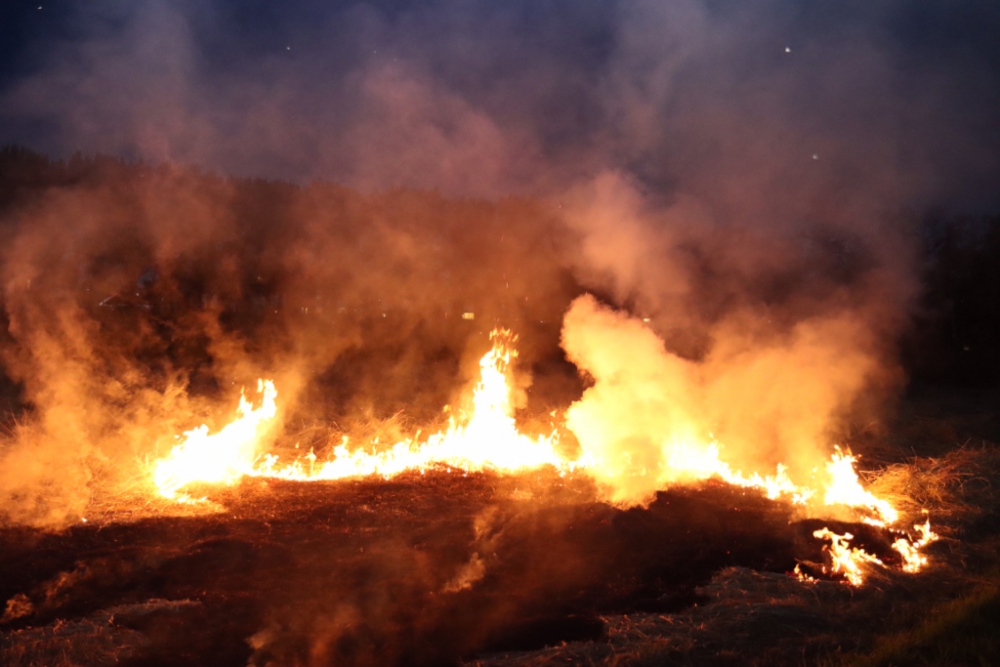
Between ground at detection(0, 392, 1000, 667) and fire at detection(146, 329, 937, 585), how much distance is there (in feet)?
1.04

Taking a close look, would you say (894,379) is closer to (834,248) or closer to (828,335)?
(834,248)

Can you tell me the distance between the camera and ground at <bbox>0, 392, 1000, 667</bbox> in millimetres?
3674

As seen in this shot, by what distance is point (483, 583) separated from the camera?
4.58 m

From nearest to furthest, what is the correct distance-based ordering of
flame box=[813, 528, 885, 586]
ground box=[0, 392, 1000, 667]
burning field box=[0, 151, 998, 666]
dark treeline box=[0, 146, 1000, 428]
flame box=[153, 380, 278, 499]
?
ground box=[0, 392, 1000, 667], burning field box=[0, 151, 998, 666], flame box=[813, 528, 885, 586], flame box=[153, 380, 278, 499], dark treeline box=[0, 146, 1000, 428]

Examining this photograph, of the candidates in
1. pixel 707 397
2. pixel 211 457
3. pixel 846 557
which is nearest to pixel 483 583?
pixel 846 557

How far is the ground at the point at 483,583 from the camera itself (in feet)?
12.1

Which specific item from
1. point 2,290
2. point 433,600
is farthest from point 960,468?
A: point 2,290

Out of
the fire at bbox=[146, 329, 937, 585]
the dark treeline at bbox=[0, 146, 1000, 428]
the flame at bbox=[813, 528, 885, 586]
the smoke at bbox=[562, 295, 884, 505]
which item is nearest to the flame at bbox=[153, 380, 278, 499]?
the fire at bbox=[146, 329, 937, 585]

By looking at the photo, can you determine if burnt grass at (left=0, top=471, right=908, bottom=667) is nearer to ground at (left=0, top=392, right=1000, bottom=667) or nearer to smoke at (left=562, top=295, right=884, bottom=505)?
ground at (left=0, top=392, right=1000, bottom=667)

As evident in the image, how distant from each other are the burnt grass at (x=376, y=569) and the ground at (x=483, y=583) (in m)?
0.02

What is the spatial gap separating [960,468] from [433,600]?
6.23m

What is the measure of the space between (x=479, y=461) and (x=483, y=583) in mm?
2949

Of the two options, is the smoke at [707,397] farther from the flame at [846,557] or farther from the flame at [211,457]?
the flame at [211,457]

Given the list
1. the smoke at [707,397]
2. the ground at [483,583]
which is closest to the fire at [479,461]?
the smoke at [707,397]
